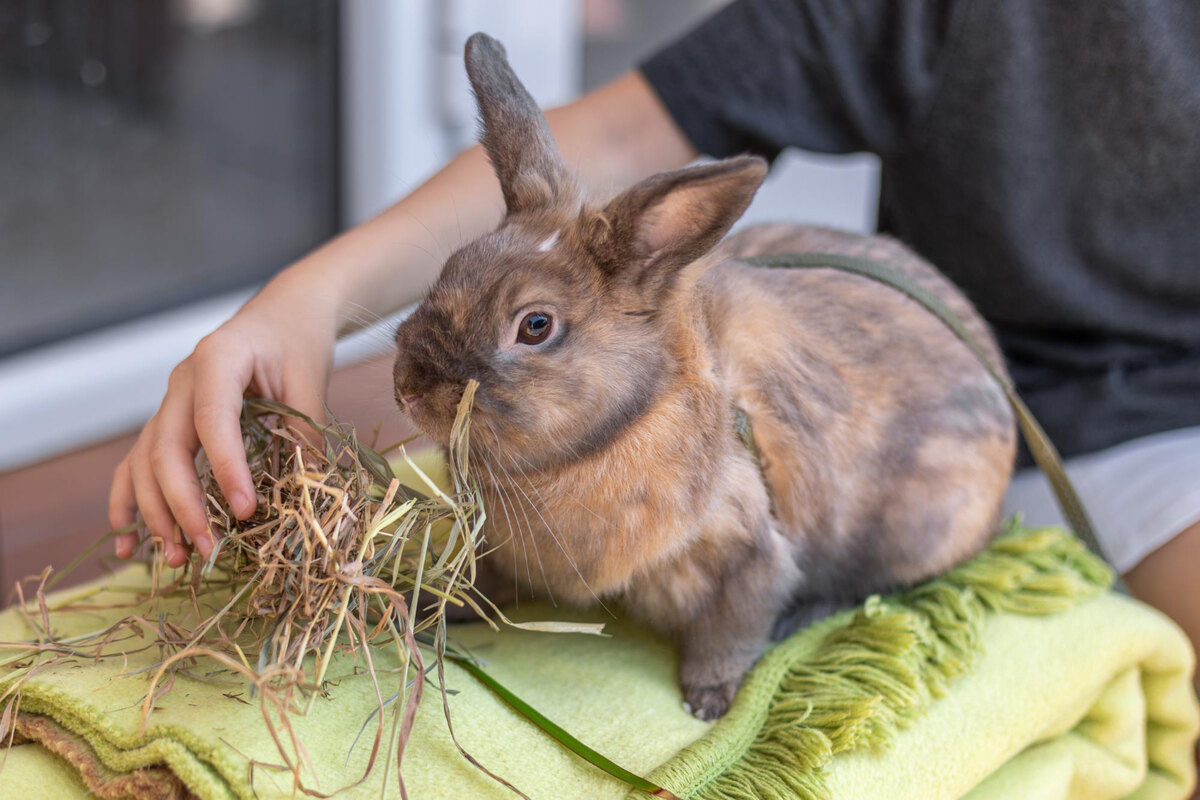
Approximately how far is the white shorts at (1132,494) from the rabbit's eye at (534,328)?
2.21ft

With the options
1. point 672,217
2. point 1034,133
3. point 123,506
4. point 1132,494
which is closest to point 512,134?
point 672,217

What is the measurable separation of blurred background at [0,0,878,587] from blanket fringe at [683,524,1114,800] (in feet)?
2.49

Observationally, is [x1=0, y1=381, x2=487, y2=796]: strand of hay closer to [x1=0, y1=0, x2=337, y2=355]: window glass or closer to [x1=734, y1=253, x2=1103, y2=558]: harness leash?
[x1=734, y1=253, x2=1103, y2=558]: harness leash

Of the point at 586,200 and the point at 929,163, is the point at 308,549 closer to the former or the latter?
the point at 586,200

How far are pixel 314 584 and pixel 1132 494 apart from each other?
34.7 inches

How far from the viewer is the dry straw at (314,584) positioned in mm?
738

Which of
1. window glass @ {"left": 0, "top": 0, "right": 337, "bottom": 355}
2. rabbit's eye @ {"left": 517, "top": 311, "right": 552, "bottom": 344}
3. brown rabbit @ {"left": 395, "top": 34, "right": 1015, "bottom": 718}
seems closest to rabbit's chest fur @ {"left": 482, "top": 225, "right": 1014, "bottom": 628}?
brown rabbit @ {"left": 395, "top": 34, "right": 1015, "bottom": 718}

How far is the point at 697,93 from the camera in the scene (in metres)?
1.23

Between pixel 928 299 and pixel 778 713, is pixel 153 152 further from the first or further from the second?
pixel 778 713

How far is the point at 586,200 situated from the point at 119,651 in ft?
1.61

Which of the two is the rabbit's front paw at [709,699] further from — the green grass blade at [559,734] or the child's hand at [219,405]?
the child's hand at [219,405]

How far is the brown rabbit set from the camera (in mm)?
779

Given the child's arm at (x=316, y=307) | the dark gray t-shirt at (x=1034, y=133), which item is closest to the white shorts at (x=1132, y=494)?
the dark gray t-shirt at (x=1034, y=133)

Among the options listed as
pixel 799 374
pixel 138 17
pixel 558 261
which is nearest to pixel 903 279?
pixel 799 374
